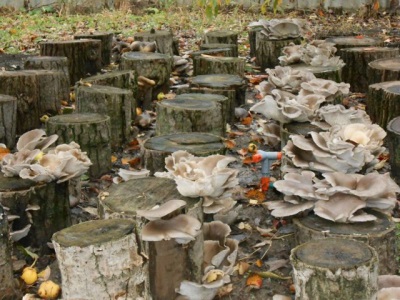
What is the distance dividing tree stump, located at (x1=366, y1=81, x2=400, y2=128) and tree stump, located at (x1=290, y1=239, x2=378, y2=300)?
3.44m

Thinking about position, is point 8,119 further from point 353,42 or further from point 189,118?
point 353,42

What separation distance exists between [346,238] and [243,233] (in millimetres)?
1456

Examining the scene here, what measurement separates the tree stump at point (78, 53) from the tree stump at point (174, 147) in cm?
423

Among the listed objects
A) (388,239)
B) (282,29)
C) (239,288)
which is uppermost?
(282,29)

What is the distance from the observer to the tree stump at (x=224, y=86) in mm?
7133

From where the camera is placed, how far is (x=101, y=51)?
10250 millimetres

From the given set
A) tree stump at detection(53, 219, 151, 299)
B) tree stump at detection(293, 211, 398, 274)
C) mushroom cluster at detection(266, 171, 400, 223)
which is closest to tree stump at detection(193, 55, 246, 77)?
mushroom cluster at detection(266, 171, 400, 223)

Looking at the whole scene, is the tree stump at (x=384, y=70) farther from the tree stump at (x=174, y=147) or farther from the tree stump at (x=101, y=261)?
the tree stump at (x=101, y=261)

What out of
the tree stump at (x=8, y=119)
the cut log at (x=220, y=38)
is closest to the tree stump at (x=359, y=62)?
the cut log at (x=220, y=38)

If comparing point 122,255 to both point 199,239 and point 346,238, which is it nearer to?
point 199,239

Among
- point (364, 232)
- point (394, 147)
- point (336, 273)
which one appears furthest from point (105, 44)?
point (336, 273)

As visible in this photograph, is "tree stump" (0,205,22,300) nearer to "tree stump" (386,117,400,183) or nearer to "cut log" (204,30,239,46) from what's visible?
"tree stump" (386,117,400,183)

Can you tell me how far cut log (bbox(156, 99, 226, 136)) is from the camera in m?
5.85

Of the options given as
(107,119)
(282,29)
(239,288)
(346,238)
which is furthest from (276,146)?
(282,29)
